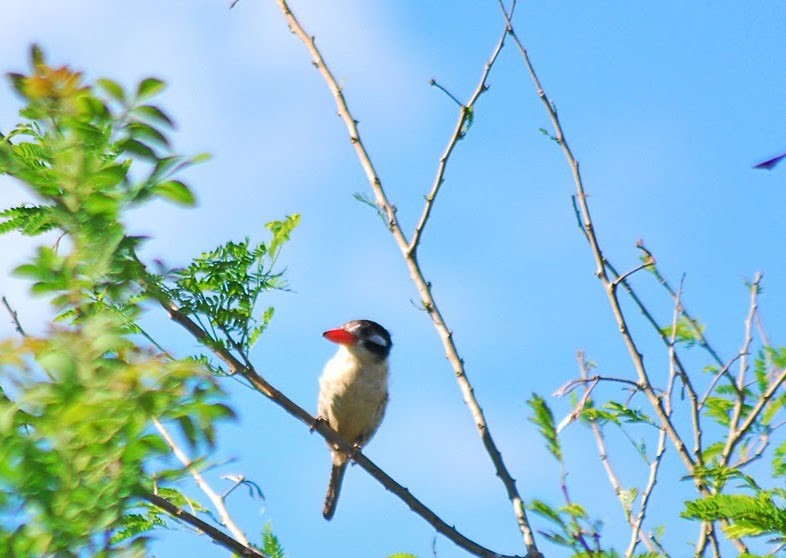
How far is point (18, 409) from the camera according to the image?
1789 mm

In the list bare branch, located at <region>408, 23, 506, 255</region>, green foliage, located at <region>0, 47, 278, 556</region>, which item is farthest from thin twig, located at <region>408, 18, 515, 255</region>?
green foliage, located at <region>0, 47, 278, 556</region>

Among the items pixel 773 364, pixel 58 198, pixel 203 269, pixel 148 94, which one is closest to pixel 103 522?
pixel 58 198

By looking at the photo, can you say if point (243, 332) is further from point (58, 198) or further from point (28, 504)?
point (28, 504)

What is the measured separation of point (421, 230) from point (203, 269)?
3.87 feet

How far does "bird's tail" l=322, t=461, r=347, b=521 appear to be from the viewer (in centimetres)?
875

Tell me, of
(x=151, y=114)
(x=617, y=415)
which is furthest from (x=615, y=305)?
(x=151, y=114)

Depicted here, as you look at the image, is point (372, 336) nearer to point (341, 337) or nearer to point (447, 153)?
point (341, 337)

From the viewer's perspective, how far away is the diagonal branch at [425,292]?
4570 millimetres

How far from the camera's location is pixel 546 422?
376 cm

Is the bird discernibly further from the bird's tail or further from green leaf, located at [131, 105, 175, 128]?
green leaf, located at [131, 105, 175, 128]

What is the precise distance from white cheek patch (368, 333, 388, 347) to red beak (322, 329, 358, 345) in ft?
0.44

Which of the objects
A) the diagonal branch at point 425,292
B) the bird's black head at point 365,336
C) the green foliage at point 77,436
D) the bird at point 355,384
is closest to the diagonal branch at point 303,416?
the diagonal branch at point 425,292

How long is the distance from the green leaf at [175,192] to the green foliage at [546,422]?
187 cm

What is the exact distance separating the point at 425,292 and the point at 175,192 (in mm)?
2827
